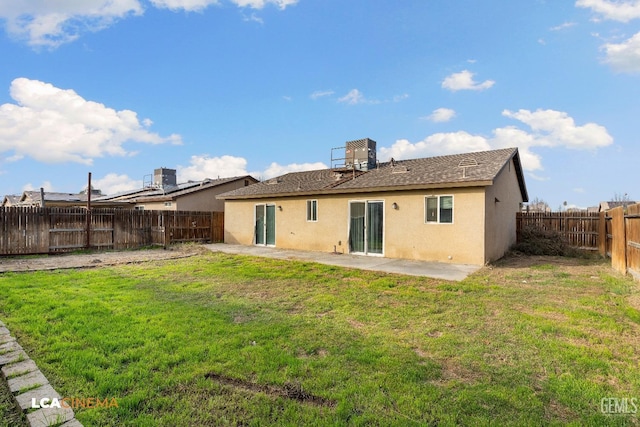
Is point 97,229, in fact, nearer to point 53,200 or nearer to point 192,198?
point 192,198

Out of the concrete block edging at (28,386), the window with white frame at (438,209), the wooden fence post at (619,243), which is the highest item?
the window with white frame at (438,209)

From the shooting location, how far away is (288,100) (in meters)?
16.5

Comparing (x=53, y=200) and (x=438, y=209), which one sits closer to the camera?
(x=438, y=209)

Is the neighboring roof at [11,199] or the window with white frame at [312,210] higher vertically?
the neighboring roof at [11,199]

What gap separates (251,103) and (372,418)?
16935mm

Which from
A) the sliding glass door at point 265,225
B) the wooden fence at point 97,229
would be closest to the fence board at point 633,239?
the sliding glass door at point 265,225

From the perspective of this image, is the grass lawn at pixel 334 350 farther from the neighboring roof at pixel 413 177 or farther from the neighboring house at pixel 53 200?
the neighboring house at pixel 53 200

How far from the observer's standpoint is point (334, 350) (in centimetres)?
359

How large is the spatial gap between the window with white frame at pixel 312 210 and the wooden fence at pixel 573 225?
8.74 meters

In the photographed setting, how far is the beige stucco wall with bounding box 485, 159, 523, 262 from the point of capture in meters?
10.1

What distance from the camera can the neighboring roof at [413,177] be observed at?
10.3 m

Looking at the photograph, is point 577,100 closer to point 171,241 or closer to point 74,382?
point 74,382

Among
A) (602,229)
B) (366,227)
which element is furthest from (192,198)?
(602,229)

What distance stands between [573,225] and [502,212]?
3875mm
